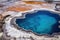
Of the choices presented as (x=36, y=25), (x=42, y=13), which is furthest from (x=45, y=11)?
(x=36, y=25)

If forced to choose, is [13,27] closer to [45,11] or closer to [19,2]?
[45,11]

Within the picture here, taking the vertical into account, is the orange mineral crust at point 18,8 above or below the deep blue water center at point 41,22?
above

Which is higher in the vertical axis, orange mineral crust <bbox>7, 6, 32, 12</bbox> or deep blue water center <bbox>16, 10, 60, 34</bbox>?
orange mineral crust <bbox>7, 6, 32, 12</bbox>

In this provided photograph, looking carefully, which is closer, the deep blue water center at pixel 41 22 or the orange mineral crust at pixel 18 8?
the deep blue water center at pixel 41 22

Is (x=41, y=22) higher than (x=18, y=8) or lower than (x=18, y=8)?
lower

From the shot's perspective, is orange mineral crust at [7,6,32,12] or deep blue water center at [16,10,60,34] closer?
deep blue water center at [16,10,60,34]

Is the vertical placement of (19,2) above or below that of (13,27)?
above

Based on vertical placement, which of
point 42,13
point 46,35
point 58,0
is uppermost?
point 58,0

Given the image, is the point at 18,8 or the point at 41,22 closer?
the point at 41,22
